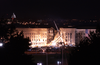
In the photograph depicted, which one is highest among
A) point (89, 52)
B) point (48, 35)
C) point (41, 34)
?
point (41, 34)

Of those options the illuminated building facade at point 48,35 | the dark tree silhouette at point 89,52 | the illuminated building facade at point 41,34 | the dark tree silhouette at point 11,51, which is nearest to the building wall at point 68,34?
the illuminated building facade at point 48,35

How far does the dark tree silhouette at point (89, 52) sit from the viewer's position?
4.11 meters

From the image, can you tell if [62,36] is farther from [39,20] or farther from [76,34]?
[39,20]

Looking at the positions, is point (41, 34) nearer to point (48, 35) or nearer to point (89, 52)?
point (48, 35)

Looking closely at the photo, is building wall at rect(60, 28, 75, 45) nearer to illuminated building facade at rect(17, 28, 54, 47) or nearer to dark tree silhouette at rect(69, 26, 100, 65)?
illuminated building facade at rect(17, 28, 54, 47)

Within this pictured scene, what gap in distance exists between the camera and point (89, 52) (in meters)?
4.40

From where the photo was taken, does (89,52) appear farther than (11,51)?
No

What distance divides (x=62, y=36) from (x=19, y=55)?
26221 mm

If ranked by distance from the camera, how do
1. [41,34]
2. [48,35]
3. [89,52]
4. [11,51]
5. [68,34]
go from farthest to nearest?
[41,34] < [48,35] < [68,34] < [11,51] < [89,52]

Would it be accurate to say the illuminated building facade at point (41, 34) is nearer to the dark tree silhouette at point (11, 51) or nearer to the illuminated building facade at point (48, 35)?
the illuminated building facade at point (48, 35)

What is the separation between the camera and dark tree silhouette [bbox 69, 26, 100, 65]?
4.11 meters

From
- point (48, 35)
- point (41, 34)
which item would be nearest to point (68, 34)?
point (48, 35)

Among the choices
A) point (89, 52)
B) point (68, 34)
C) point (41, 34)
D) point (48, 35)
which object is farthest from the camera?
point (41, 34)

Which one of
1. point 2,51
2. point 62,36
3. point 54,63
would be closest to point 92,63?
point 2,51
